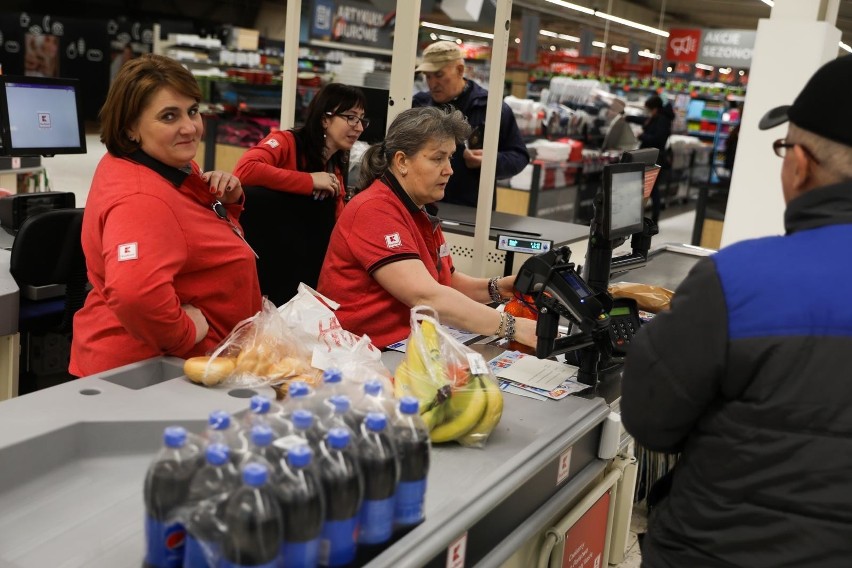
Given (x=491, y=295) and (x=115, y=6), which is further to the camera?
(x=115, y=6)

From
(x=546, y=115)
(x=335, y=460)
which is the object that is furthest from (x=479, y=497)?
(x=546, y=115)

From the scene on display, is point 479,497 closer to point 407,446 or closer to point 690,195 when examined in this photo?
point 407,446

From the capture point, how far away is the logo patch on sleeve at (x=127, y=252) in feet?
6.50

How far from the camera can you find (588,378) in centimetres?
226

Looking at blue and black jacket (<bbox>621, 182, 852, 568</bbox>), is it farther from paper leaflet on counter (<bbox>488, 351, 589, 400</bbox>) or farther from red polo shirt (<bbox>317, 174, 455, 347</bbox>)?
red polo shirt (<bbox>317, 174, 455, 347</bbox>)

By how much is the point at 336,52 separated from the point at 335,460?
1483 cm

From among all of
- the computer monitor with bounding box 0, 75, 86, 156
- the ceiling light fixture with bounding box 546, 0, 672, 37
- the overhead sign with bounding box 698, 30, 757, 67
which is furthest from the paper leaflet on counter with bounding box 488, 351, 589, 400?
the overhead sign with bounding box 698, 30, 757, 67

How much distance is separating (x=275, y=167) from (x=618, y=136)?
27.7 ft

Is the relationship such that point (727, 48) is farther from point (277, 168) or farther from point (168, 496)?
point (168, 496)

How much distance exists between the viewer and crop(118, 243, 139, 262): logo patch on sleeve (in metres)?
1.98

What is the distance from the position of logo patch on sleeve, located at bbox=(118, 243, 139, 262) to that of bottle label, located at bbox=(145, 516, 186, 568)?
0.93 m

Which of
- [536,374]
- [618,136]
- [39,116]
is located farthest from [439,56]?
[618,136]

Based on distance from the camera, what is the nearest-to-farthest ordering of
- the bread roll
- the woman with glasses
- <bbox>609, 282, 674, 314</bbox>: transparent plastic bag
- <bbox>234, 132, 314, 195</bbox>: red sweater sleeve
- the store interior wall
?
the bread roll < <bbox>609, 282, 674, 314</bbox>: transparent plastic bag < the woman with glasses < <bbox>234, 132, 314, 195</bbox>: red sweater sleeve < the store interior wall

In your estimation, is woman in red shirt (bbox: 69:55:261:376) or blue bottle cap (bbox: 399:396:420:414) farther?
woman in red shirt (bbox: 69:55:261:376)
